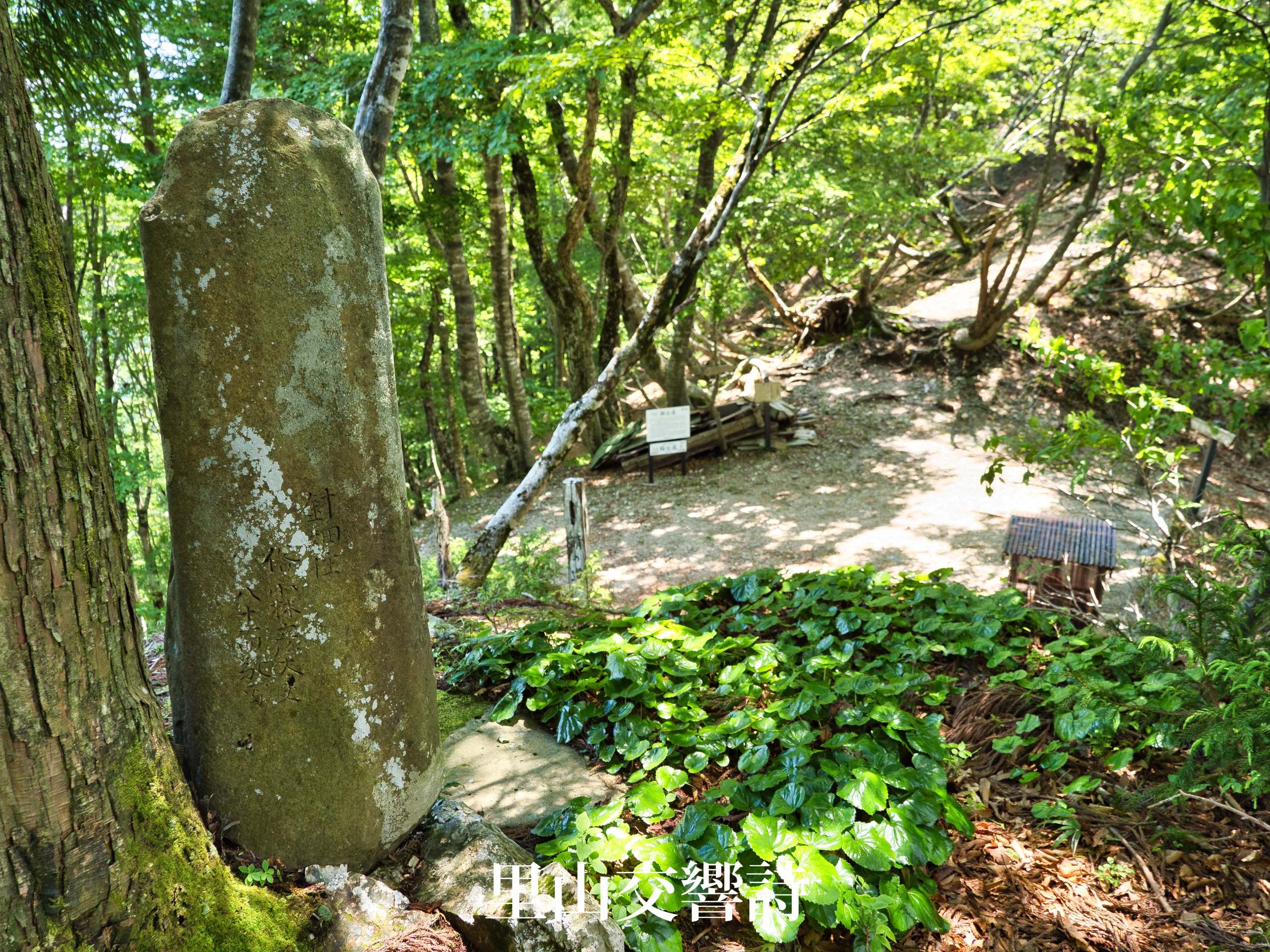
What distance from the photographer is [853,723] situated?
289 centimetres

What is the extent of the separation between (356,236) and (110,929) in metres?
1.89

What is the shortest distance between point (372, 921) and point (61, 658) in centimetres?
111

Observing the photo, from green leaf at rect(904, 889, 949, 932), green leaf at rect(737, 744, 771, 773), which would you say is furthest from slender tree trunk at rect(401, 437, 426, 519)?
green leaf at rect(904, 889, 949, 932)

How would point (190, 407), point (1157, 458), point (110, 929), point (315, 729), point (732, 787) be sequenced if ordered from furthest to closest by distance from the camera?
1. point (1157, 458)
2. point (732, 787)
3. point (315, 729)
4. point (190, 407)
5. point (110, 929)

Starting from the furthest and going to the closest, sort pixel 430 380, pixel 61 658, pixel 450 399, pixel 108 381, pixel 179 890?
pixel 450 399 < pixel 430 380 < pixel 108 381 < pixel 179 890 < pixel 61 658

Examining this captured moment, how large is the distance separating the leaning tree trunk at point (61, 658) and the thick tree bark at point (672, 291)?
427cm

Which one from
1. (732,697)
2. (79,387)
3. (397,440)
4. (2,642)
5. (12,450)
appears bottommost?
(732,697)

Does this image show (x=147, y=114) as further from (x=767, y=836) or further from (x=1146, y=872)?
(x=1146, y=872)

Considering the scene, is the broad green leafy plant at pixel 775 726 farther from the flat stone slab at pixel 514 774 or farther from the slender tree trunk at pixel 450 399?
the slender tree trunk at pixel 450 399

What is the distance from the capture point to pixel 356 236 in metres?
2.24

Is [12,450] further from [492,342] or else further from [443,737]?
[492,342]

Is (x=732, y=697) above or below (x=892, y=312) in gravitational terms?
below

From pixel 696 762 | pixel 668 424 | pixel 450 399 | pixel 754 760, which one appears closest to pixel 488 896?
pixel 696 762

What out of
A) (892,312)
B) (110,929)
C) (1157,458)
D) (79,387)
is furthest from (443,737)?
(892,312)
